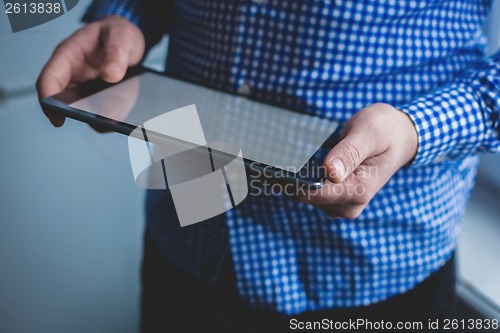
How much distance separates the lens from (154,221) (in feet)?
1.81

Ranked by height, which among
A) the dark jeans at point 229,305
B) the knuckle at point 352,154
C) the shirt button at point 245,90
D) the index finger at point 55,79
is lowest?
the dark jeans at point 229,305

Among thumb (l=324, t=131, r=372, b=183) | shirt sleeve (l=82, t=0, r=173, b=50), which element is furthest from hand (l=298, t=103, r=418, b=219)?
shirt sleeve (l=82, t=0, r=173, b=50)

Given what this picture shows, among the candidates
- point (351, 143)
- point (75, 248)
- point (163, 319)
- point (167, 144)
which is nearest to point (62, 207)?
point (75, 248)

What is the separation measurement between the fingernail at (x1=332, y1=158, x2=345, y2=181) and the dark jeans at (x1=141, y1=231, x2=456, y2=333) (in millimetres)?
220

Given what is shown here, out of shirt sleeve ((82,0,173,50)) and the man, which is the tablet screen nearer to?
the man

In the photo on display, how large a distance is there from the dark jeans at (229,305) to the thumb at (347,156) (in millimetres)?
Answer: 208

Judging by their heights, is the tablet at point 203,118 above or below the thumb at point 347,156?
below

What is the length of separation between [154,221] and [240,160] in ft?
0.84

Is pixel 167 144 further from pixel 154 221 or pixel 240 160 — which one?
pixel 154 221

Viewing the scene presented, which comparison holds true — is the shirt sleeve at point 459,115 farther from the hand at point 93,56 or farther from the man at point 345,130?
the hand at point 93,56

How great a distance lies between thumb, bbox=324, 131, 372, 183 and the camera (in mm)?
291

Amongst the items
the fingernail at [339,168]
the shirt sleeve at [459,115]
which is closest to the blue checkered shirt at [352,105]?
the shirt sleeve at [459,115]

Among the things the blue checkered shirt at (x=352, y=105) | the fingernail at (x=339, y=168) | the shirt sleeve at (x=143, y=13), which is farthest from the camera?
the shirt sleeve at (x=143, y=13)

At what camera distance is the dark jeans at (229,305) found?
1.53ft
